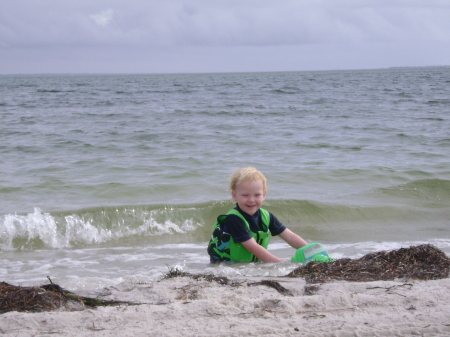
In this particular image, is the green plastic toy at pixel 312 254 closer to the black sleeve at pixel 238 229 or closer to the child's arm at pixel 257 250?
the child's arm at pixel 257 250

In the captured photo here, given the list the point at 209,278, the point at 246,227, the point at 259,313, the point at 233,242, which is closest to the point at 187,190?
the point at 233,242

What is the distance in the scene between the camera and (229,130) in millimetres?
14312

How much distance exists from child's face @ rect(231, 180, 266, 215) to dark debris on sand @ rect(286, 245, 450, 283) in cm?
70

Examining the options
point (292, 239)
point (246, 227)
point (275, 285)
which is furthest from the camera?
point (292, 239)

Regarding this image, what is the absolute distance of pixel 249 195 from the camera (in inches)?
170

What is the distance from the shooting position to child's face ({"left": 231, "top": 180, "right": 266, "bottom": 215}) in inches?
169

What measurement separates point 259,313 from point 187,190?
17.3 feet

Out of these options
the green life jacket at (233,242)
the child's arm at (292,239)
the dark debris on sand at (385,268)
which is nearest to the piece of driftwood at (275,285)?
the dark debris on sand at (385,268)

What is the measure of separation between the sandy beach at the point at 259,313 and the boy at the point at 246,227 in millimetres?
1015

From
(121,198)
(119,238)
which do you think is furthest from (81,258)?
(121,198)

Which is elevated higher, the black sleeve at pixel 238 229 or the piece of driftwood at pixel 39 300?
the black sleeve at pixel 238 229

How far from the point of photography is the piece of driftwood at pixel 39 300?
10.0 feet

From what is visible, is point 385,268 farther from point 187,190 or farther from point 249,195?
point 187,190

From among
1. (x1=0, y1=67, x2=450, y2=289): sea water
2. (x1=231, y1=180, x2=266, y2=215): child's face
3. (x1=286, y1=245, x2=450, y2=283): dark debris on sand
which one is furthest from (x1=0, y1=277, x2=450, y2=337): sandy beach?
(x1=231, y1=180, x2=266, y2=215): child's face
